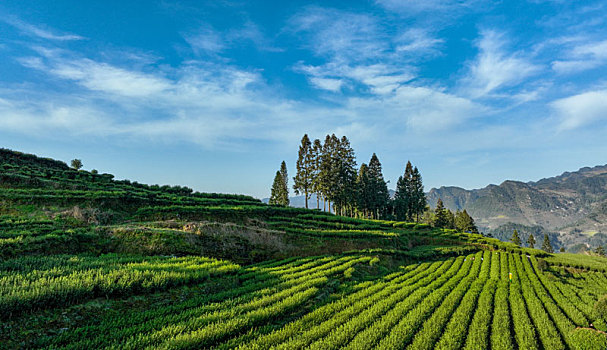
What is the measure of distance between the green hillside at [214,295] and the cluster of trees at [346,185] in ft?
88.7

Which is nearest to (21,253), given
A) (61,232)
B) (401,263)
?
(61,232)

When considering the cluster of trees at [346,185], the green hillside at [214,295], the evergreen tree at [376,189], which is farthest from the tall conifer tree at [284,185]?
the green hillside at [214,295]

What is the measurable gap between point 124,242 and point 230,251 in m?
6.66

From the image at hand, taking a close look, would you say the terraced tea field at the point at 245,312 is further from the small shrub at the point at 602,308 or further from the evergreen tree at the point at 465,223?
the evergreen tree at the point at 465,223

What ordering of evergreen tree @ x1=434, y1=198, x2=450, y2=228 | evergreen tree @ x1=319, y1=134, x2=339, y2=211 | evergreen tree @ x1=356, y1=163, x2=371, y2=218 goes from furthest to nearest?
evergreen tree @ x1=434, y1=198, x2=450, y2=228, evergreen tree @ x1=356, y1=163, x2=371, y2=218, evergreen tree @ x1=319, y1=134, x2=339, y2=211

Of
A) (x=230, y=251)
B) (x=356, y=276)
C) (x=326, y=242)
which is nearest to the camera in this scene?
(x=356, y=276)

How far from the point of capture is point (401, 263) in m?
27.2

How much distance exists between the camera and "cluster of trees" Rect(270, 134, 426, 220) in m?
52.0

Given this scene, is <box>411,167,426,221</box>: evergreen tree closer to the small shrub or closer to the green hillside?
the green hillside

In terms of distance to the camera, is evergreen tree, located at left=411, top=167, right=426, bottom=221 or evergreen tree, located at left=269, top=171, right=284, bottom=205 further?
evergreen tree, located at left=269, top=171, right=284, bottom=205

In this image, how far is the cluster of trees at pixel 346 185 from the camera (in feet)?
171

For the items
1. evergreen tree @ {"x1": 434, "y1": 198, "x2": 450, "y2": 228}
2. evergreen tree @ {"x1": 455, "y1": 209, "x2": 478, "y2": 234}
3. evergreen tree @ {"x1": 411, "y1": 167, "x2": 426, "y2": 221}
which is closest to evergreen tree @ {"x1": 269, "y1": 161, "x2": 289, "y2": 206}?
evergreen tree @ {"x1": 411, "y1": 167, "x2": 426, "y2": 221}

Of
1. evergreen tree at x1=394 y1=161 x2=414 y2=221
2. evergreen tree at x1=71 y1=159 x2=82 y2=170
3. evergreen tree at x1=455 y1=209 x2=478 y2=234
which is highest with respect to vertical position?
evergreen tree at x1=71 y1=159 x2=82 y2=170

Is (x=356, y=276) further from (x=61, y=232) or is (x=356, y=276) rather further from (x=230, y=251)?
(x=61, y=232)
